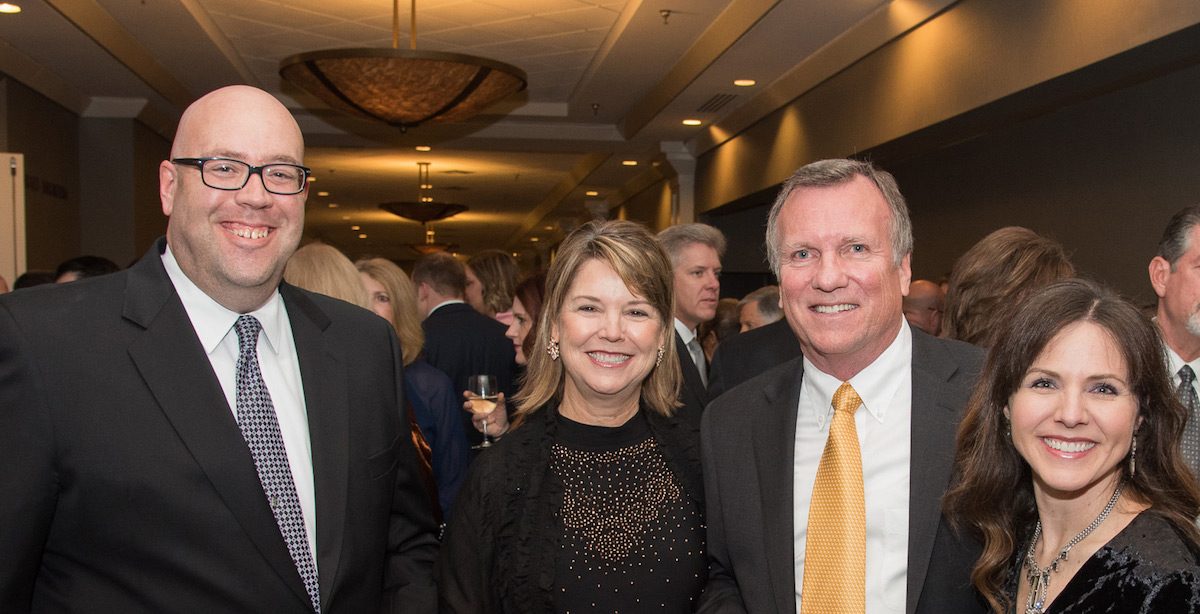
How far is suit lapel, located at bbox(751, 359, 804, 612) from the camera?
1928 mm

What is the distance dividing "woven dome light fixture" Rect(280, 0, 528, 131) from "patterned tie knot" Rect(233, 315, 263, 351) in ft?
14.0

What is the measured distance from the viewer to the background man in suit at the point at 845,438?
1.85 meters

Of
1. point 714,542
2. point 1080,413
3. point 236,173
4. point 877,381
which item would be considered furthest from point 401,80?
point 1080,413

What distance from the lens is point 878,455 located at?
1.94 metres

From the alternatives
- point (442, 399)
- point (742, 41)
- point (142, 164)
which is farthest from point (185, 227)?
point (142, 164)

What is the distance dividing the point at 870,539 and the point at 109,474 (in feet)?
4.44

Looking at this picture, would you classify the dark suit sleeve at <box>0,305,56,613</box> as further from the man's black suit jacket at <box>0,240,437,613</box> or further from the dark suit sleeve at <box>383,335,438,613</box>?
the dark suit sleeve at <box>383,335,438,613</box>

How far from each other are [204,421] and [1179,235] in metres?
2.69

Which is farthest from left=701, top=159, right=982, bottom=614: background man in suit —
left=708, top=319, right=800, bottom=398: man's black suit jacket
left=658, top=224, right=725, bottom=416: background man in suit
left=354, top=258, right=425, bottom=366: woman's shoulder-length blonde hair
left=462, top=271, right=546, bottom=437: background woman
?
left=658, top=224, right=725, bottom=416: background man in suit

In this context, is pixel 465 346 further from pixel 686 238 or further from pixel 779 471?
pixel 779 471

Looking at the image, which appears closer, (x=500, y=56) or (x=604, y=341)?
(x=604, y=341)

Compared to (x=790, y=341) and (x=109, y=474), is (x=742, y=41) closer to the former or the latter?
(x=790, y=341)

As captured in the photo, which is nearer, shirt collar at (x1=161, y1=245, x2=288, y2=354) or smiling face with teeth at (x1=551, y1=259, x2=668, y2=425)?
shirt collar at (x1=161, y1=245, x2=288, y2=354)

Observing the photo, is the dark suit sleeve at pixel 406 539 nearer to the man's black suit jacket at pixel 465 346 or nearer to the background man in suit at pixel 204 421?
the background man in suit at pixel 204 421
